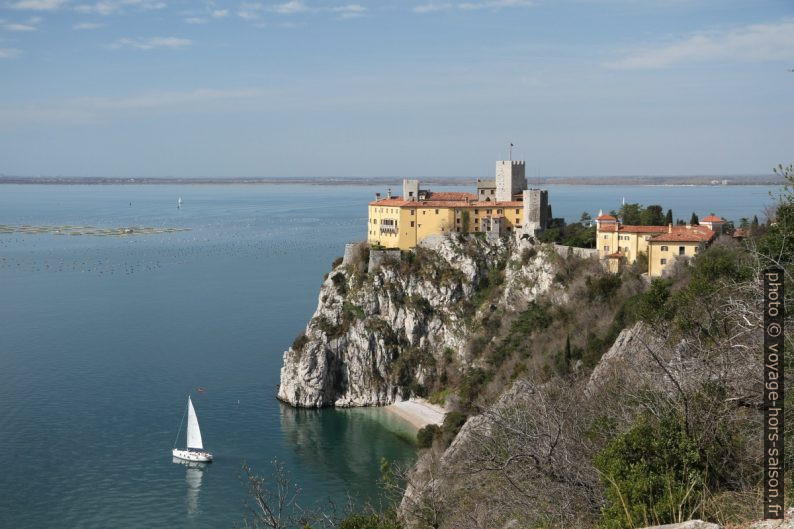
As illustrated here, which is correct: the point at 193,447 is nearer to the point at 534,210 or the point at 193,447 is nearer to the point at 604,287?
the point at 604,287

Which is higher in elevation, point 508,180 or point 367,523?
point 508,180

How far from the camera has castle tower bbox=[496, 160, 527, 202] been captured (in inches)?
2127

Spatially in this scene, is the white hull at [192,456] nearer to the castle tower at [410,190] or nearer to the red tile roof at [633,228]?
the castle tower at [410,190]

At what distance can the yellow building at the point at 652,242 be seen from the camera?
39438mm

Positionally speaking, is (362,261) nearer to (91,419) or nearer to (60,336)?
(91,419)

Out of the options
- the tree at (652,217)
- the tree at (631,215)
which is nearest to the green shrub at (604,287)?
the tree at (652,217)

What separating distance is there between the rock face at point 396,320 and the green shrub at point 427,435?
804 centimetres

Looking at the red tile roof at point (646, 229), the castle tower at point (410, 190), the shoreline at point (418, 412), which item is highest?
the castle tower at point (410, 190)

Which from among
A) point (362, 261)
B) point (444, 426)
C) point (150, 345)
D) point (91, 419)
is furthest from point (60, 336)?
point (444, 426)

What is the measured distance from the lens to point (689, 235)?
130ft

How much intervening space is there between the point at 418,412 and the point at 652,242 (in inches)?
619

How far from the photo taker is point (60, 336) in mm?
59094

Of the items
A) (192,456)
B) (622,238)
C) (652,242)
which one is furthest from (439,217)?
(192,456)

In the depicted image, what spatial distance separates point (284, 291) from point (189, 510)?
44447mm
